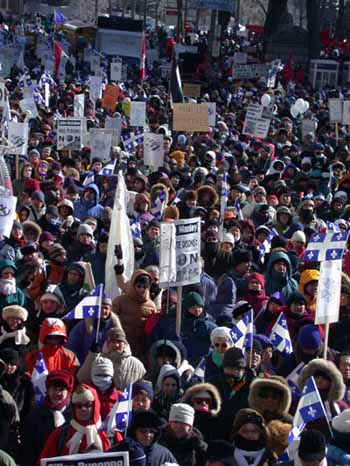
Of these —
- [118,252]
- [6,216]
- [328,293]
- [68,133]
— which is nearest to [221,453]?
[328,293]

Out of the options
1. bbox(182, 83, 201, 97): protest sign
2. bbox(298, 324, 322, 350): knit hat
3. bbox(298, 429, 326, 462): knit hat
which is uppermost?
bbox(298, 429, 326, 462): knit hat

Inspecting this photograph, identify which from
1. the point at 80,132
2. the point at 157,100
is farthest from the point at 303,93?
the point at 80,132

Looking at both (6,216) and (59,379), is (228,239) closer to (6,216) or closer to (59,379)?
(6,216)

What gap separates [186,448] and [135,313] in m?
2.83

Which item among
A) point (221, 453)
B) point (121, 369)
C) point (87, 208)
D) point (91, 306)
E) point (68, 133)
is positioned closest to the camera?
point (221, 453)

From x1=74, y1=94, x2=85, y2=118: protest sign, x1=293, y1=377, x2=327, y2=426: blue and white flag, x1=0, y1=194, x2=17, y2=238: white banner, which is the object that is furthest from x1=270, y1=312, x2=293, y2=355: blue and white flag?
x1=74, y1=94, x2=85, y2=118: protest sign

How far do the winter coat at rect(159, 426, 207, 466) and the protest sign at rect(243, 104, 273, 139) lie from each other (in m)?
14.9

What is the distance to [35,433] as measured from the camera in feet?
23.4

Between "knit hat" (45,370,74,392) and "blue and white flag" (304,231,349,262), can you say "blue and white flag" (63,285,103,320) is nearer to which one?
"knit hat" (45,370,74,392)

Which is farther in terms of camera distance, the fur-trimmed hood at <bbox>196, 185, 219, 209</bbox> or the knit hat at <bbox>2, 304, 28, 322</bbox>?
the fur-trimmed hood at <bbox>196, 185, 219, 209</bbox>

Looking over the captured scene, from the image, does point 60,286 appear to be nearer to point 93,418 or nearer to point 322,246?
point 322,246

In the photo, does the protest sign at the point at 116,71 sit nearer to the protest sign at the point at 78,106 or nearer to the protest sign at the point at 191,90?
the protest sign at the point at 191,90

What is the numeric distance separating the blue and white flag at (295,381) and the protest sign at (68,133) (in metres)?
10.5

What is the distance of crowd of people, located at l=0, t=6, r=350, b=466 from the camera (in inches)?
271
